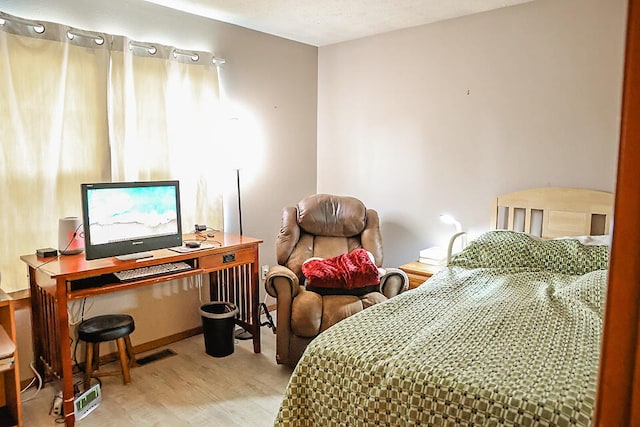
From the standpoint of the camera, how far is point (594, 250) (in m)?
2.76

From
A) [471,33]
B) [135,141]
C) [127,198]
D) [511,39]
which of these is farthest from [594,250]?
[135,141]

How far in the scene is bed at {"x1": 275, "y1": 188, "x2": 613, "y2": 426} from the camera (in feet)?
4.52

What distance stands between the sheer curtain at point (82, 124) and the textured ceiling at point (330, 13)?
41 centimetres

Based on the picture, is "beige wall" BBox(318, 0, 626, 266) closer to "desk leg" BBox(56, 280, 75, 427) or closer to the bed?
the bed

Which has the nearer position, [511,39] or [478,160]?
[511,39]

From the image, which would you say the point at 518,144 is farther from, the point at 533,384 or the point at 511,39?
the point at 533,384

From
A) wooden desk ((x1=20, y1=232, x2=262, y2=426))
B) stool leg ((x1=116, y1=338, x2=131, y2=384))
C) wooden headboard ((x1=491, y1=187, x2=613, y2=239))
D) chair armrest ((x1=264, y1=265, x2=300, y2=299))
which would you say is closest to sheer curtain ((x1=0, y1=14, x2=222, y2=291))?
wooden desk ((x1=20, y1=232, x2=262, y2=426))

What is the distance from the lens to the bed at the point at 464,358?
1.38 metres

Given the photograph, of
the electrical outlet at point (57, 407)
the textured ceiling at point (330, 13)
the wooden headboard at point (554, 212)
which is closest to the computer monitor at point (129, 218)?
the electrical outlet at point (57, 407)

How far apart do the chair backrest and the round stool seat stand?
49.1 inches

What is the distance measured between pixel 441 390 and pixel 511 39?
2.84 meters

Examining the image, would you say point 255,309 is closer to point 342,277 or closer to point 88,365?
point 342,277

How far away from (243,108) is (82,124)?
1.36 m

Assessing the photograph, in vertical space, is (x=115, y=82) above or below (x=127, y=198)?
above
